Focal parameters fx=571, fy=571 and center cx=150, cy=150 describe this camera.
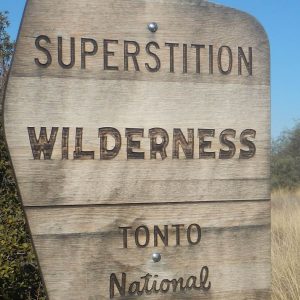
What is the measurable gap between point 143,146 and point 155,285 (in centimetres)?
49


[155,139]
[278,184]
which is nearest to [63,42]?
[155,139]

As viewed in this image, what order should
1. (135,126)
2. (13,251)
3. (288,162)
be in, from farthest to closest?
(288,162) → (13,251) → (135,126)

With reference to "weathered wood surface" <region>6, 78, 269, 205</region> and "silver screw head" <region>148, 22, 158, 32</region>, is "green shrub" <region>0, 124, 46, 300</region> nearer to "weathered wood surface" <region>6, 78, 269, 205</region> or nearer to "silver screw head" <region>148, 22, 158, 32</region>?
"weathered wood surface" <region>6, 78, 269, 205</region>

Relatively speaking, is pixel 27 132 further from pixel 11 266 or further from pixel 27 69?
pixel 11 266

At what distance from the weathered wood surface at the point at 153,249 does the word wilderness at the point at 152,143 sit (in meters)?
0.18

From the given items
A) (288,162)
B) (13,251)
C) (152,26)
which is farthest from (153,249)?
(288,162)

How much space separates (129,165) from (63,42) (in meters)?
0.47

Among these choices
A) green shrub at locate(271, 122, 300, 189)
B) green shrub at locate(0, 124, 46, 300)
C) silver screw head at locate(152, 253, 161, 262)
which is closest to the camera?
silver screw head at locate(152, 253, 161, 262)

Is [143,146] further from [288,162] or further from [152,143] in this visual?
[288,162]

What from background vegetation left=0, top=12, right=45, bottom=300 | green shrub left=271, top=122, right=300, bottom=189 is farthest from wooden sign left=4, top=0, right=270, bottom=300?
green shrub left=271, top=122, right=300, bottom=189

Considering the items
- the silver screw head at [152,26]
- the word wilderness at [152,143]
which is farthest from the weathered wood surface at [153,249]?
the silver screw head at [152,26]

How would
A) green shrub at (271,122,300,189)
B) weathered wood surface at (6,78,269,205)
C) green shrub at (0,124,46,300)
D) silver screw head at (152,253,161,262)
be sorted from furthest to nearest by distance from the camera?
1. green shrub at (271,122,300,189)
2. green shrub at (0,124,46,300)
3. silver screw head at (152,253,161,262)
4. weathered wood surface at (6,78,269,205)

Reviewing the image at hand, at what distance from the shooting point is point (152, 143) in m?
1.99

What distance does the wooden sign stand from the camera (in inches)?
73.6
